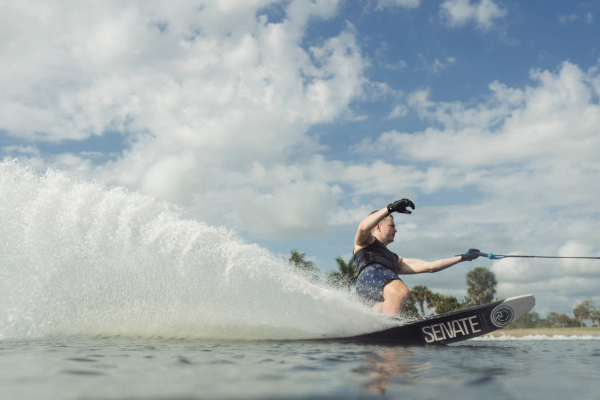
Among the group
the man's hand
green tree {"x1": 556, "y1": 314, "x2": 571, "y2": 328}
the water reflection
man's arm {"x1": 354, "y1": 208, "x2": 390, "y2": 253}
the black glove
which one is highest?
the man's hand

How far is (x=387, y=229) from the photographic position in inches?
255

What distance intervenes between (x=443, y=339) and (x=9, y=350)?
18.6ft

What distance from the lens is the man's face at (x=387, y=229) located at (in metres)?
6.48

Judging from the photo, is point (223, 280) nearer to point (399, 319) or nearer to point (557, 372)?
point (399, 319)

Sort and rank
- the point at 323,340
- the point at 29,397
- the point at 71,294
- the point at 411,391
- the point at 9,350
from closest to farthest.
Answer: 1. the point at 29,397
2. the point at 411,391
3. the point at 9,350
4. the point at 323,340
5. the point at 71,294

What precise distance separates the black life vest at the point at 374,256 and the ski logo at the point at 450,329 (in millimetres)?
1080

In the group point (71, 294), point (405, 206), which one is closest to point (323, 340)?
point (405, 206)

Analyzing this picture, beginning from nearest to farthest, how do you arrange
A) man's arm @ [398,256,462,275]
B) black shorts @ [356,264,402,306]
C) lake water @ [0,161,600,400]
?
1. lake water @ [0,161,600,400]
2. black shorts @ [356,264,402,306]
3. man's arm @ [398,256,462,275]

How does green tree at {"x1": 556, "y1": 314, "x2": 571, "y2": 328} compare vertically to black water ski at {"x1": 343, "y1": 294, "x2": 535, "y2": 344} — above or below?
below

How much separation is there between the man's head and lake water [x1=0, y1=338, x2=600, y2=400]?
2.77 m

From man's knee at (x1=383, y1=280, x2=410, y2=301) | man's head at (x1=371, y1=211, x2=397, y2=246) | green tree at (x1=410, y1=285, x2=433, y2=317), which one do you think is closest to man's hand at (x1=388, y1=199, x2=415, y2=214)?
man's head at (x1=371, y1=211, x2=397, y2=246)

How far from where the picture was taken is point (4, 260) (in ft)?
19.5

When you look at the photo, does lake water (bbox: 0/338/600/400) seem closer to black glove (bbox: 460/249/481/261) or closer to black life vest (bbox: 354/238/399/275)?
black life vest (bbox: 354/238/399/275)

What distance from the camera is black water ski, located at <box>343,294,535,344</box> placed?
5.72 metres
